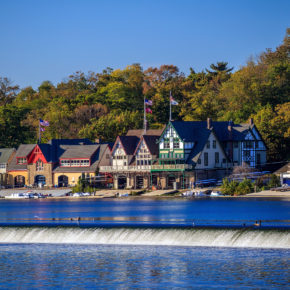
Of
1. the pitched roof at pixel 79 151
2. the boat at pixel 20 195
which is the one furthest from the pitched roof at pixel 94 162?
the boat at pixel 20 195

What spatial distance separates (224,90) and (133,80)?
143 ft

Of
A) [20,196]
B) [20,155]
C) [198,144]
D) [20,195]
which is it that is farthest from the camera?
[20,155]

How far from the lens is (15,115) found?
150 meters

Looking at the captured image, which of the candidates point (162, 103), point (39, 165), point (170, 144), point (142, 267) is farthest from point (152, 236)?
point (162, 103)

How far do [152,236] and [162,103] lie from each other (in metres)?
91.5

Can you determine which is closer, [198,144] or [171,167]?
[171,167]

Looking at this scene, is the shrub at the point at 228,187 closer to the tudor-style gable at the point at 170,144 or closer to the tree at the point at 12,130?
the tudor-style gable at the point at 170,144

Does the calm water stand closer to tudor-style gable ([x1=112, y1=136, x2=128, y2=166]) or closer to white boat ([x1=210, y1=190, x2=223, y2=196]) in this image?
white boat ([x1=210, y1=190, x2=223, y2=196])

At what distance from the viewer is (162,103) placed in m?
148

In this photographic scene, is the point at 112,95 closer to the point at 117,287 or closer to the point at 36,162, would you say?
the point at 36,162

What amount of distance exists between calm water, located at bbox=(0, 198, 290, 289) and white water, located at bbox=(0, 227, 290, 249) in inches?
2.9

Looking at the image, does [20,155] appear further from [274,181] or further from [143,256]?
[143,256]

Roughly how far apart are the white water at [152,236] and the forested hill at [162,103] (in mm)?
62489

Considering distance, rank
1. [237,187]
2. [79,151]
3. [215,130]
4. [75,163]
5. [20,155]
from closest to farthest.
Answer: [237,187] < [215,130] < [75,163] < [79,151] < [20,155]
